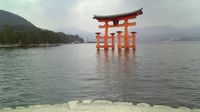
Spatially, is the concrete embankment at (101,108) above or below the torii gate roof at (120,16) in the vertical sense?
below

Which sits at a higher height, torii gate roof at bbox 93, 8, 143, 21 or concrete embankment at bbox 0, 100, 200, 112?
torii gate roof at bbox 93, 8, 143, 21

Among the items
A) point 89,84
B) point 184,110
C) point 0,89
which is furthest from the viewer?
point 89,84

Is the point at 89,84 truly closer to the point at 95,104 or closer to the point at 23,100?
the point at 23,100

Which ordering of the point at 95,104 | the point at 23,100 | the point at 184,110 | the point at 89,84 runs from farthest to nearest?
the point at 89,84 < the point at 23,100 < the point at 95,104 < the point at 184,110

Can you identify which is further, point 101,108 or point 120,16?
point 120,16

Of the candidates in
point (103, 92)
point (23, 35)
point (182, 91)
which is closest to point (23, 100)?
point (103, 92)

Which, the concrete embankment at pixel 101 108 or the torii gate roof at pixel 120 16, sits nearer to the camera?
the concrete embankment at pixel 101 108

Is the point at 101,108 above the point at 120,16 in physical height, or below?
below

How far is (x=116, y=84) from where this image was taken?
11.2m

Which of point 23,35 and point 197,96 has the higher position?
point 23,35

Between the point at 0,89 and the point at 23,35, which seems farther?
the point at 23,35

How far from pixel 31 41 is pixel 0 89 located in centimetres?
9927

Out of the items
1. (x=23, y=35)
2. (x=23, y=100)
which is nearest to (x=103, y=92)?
(x=23, y=100)

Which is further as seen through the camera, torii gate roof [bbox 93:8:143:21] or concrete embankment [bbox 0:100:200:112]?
torii gate roof [bbox 93:8:143:21]
